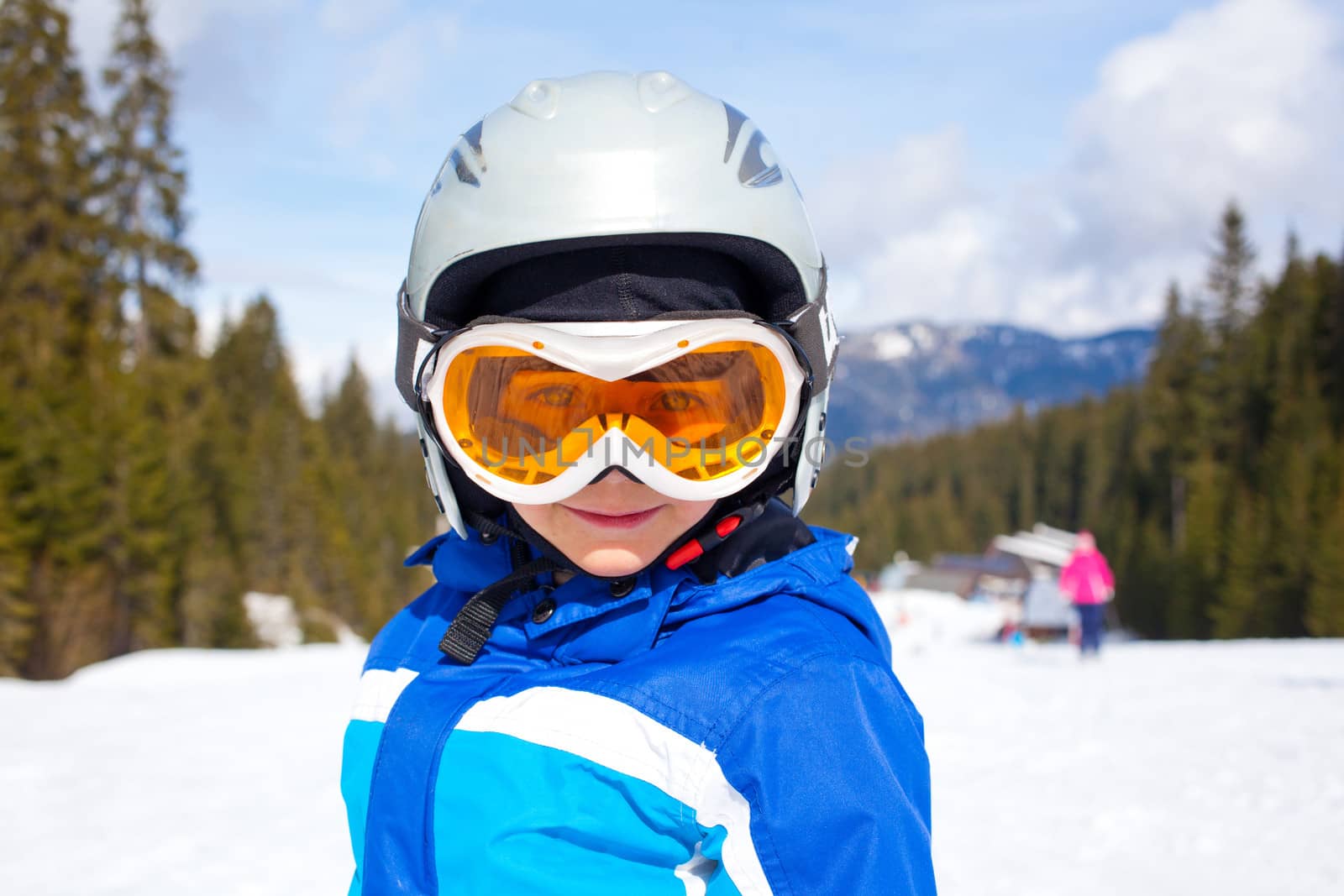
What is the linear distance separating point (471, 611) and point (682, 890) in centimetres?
56

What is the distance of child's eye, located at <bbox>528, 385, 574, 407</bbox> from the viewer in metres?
1.56

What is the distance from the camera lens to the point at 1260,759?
6.33 meters

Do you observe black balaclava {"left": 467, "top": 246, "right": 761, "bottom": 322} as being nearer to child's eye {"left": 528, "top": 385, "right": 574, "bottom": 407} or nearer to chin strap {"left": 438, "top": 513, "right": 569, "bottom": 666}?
child's eye {"left": 528, "top": 385, "right": 574, "bottom": 407}

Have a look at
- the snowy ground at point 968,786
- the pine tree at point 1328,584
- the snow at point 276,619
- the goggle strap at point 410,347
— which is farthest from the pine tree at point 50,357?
the pine tree at point 1328,584

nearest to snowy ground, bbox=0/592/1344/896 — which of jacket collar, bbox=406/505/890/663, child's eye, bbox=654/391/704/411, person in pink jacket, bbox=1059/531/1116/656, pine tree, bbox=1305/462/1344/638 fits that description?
person in pink jacket, bbox=1059/531/1116/656

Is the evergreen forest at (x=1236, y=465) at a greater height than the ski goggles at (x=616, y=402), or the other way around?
the ski goggles at (x=616, y=402)

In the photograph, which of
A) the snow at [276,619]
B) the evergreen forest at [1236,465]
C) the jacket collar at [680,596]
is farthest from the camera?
the evergreen forest at [1236,465]

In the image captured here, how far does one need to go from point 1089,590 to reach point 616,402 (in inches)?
504

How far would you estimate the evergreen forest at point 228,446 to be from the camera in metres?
26.2

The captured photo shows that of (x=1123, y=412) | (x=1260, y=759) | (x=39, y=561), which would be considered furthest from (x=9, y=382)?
(x=1123, y=412)

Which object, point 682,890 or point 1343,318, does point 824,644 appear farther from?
point 1343,318

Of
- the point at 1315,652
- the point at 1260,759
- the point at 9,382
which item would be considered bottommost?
the point at 1315,652

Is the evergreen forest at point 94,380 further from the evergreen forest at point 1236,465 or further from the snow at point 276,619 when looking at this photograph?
the evergreen forest at point 1236,465

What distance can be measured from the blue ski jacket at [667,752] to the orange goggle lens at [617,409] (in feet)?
0.67
